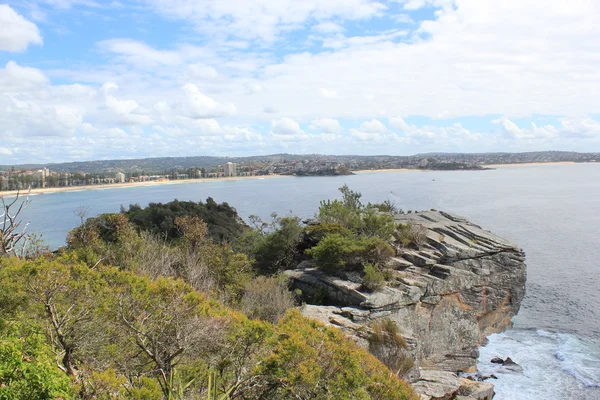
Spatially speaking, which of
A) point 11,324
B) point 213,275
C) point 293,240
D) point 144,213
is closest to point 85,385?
point 11,324

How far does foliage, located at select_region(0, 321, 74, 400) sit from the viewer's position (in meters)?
5.08

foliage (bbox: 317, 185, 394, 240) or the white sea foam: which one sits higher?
foliage (bbox: 317, 185, 394, 240)

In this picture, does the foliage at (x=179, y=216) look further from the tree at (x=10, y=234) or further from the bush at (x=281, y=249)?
the tree at (x=10, y=234)

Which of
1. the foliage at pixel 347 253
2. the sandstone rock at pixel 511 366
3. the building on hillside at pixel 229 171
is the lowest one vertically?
the sandstone rock at pixel 511 366

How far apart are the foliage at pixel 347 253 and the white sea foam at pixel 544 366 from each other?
6680 mm

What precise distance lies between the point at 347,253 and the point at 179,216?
56.1 ft

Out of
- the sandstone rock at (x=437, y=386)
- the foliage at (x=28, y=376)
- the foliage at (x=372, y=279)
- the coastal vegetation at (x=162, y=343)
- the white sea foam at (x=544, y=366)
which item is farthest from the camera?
the white sea foam at (x=544, y=366)

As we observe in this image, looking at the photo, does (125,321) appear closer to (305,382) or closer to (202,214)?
(305,382)

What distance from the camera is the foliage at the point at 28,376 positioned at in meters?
5.08

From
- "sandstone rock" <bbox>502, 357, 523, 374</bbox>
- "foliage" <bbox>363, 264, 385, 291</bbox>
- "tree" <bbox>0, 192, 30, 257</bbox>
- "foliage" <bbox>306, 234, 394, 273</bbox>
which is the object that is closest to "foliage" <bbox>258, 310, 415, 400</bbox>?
"tree" <bbox>0, 192, 30, 257</bbox>

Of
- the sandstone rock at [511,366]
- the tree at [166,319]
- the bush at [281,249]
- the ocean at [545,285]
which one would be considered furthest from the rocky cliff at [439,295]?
the tree at [166,319]

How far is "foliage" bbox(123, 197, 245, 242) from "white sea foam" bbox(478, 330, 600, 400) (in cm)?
1734

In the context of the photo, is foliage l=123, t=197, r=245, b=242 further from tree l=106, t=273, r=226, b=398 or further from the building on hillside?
the building on hillside

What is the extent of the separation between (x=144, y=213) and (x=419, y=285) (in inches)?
901
